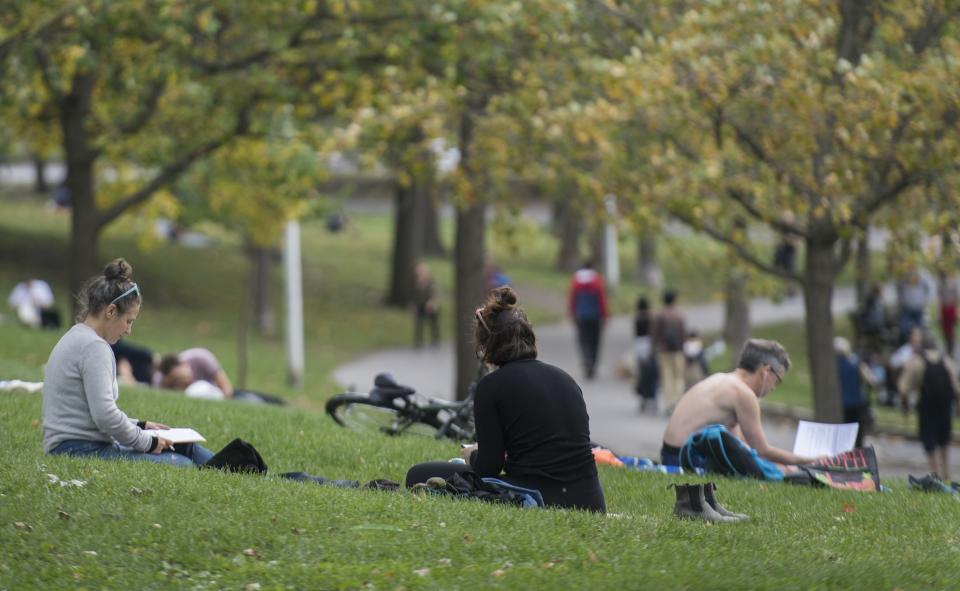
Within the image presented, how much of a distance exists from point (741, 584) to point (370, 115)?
37.1 ft

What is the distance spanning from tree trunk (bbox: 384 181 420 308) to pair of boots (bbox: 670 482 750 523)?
2552 cm

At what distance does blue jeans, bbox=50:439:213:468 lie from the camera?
8.46 meters

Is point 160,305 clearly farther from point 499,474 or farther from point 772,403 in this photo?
point 499,474

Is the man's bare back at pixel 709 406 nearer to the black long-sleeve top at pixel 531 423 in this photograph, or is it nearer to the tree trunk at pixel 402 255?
the black long-sleeve top at pixel 531 423

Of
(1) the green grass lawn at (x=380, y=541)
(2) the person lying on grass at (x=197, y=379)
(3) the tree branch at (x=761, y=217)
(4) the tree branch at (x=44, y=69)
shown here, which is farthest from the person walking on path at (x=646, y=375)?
(1) the green grass lawn at (x=380, y=541)

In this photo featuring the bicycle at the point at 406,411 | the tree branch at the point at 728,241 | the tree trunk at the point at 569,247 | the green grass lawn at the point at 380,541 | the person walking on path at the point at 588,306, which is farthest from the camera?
the tree trunk at the point at 569,247

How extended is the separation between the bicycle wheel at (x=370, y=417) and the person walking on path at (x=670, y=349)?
10.4 m

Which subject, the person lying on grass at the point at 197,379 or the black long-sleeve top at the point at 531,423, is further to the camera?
the person lying on grass at the point at 197,379

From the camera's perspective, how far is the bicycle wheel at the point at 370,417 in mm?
A: 11305

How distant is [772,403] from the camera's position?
23.2 meters

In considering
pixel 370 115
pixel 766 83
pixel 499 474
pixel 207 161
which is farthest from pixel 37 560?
pixel 207 161

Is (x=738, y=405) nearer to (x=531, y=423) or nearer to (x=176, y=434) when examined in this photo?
(x=531, y=423)

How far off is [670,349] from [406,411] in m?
11.1

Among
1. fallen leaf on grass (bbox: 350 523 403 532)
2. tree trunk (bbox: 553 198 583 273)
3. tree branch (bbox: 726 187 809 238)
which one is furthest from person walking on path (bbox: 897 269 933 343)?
fallen leaf on grass (bbox: 350 523 403 532)
